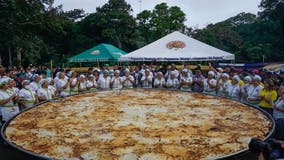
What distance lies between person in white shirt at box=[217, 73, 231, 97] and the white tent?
196 inches

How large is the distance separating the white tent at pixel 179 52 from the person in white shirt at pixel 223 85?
16.4 feet

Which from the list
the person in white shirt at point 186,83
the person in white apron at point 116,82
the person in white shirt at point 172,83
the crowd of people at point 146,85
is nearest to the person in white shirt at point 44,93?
the crowd of people at point 146,85

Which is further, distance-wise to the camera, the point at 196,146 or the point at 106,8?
the point at 106,8

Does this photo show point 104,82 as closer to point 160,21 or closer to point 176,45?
point 176,45

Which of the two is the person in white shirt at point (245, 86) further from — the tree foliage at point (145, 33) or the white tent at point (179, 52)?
the tree foliage at point (145, 33)

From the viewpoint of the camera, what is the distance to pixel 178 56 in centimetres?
1377

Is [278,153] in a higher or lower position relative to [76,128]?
higher

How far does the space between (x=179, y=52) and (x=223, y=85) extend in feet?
19.0

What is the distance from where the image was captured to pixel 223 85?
8531 millimetres

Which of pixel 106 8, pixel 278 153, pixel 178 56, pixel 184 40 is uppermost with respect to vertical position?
pixel 106 8

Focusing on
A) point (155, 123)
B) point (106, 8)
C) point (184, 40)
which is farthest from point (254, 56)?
point (155, 123)

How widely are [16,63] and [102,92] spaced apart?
22288mm

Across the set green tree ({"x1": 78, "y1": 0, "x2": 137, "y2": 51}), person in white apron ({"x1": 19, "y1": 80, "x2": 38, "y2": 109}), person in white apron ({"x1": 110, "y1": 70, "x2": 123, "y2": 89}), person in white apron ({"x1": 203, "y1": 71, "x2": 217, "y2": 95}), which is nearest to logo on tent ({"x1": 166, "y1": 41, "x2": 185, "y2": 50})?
person in white apron ({"x1": 110, "y1": 70, "x2": 123, "y2": 89})

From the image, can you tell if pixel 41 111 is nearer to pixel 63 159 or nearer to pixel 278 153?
pixel 63 159
